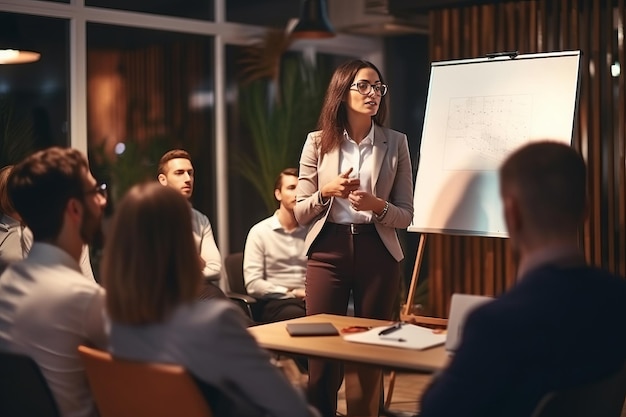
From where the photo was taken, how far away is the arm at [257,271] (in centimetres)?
559

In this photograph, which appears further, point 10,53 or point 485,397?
point 10,53

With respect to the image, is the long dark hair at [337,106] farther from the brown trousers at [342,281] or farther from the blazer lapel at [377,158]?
the brown trousers at [342,281]

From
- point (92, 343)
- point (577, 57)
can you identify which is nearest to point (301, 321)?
point (92, 343)

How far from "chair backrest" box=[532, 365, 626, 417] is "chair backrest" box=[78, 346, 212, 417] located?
79 cm

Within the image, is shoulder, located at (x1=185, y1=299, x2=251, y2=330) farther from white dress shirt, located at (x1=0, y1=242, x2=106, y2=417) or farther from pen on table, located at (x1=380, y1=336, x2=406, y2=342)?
pen on table, located at (x1=380, y1=336, x2=406, y2=342)

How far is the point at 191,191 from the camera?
5.39 metres

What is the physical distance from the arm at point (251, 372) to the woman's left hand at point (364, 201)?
1.67 metres

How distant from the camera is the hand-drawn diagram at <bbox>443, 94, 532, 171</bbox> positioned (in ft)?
14.7

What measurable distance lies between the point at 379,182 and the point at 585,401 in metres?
2.20

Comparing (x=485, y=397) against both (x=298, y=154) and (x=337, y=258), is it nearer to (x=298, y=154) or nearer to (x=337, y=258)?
(x=337, y=258)

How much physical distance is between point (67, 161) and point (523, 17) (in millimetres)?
4285

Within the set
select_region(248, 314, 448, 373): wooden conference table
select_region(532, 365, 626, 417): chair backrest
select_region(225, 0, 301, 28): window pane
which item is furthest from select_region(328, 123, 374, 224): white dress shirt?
select_region(225, 0, 301, 28): window pane

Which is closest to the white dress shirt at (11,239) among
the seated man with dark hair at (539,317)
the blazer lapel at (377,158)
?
the blazer lapel at (377,158)

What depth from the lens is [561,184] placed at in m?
2.11
